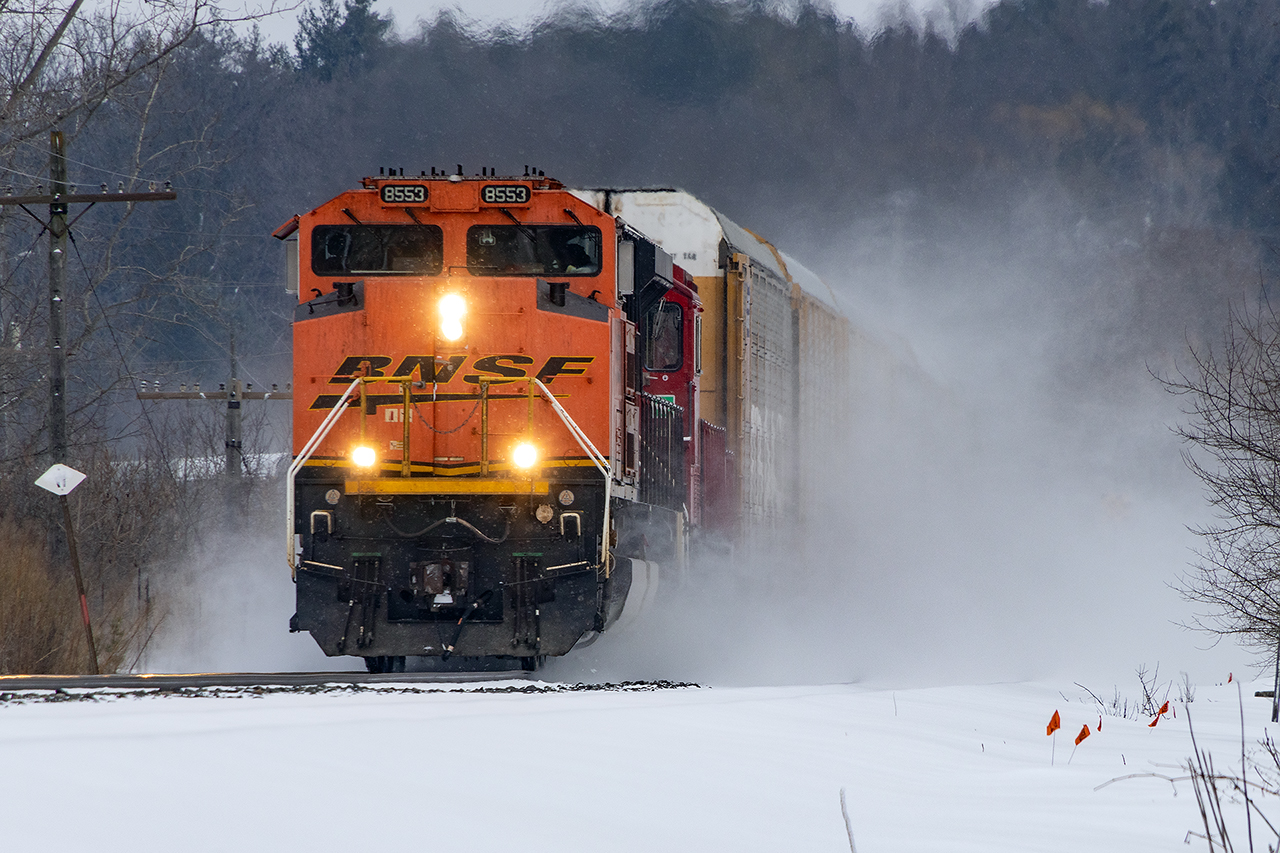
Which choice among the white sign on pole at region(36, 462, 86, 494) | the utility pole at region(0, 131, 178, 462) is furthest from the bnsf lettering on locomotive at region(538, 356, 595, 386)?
the utility pole at region(0, 131, 178, 462)

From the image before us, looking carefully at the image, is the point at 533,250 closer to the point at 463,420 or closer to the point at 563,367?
the point at 563,367

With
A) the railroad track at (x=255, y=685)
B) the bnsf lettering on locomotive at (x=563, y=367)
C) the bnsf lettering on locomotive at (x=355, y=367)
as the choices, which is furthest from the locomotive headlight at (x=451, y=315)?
the railroad track at (x=255, y=685)

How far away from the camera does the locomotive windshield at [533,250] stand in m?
9.57

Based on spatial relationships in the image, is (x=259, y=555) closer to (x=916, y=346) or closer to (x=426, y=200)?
(x=426, y=200)

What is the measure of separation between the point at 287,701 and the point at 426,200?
4282 millimetres

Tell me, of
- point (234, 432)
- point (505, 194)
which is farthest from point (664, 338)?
point (234, 432)

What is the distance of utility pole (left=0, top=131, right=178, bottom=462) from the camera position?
14727 millimetres

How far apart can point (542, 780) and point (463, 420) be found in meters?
5.67

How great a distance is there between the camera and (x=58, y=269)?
15.7 m

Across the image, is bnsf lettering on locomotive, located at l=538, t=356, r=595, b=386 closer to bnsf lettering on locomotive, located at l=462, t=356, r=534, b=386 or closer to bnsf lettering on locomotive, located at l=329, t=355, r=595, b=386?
bnsf lettering on locomotive, located at l=329, t=355, r=595, b=386

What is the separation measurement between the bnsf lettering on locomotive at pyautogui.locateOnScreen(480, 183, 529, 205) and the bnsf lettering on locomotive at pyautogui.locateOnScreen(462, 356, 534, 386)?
103cm

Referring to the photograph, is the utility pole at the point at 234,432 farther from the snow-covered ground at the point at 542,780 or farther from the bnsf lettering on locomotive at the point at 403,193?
the snow-covered ground at the point at 542,780

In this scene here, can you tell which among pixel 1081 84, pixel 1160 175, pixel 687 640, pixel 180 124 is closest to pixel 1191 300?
pixel 1160 175

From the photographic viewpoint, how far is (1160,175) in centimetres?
3603
